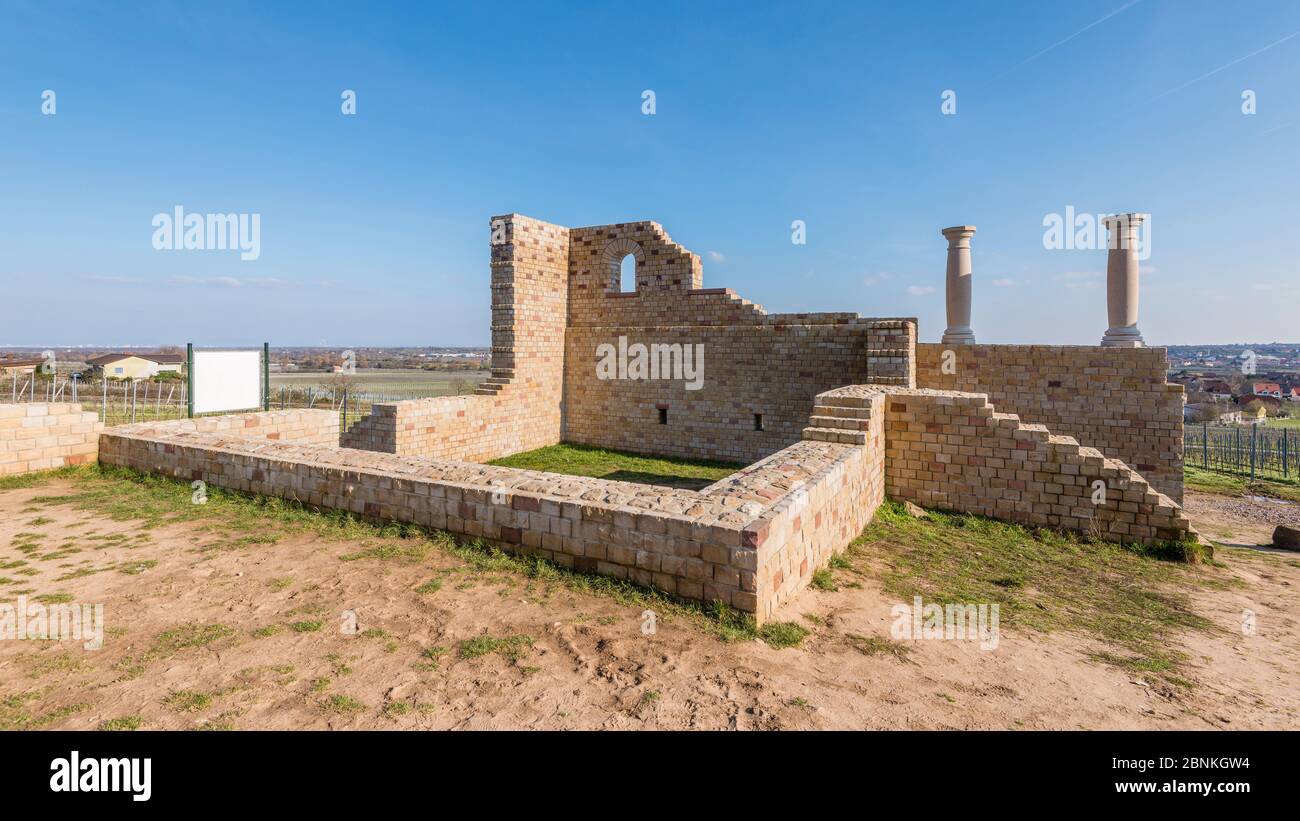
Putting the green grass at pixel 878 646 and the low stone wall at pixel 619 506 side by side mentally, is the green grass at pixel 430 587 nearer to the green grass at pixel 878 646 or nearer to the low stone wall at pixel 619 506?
the low stone wall at pixel 619 506

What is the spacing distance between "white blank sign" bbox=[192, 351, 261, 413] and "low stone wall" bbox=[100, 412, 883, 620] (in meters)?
6.37

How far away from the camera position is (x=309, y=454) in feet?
24.8

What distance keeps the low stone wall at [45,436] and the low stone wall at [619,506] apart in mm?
2212

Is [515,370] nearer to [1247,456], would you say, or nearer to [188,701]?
[188,701]

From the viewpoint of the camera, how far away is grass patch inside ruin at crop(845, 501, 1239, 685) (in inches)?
195

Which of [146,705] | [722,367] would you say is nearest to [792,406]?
[722,367]

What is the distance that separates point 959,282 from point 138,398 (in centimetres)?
3605

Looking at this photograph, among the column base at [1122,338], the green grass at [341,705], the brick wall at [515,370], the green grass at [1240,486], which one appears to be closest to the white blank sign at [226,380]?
the brick wall at [515,370]

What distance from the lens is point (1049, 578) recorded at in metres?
6.27

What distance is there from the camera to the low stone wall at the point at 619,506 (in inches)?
179

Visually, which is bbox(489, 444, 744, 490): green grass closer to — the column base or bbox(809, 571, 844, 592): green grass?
bbox(809, 571, 844, 592): green grass

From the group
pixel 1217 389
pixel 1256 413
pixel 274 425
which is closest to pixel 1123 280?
pixel 274 425
